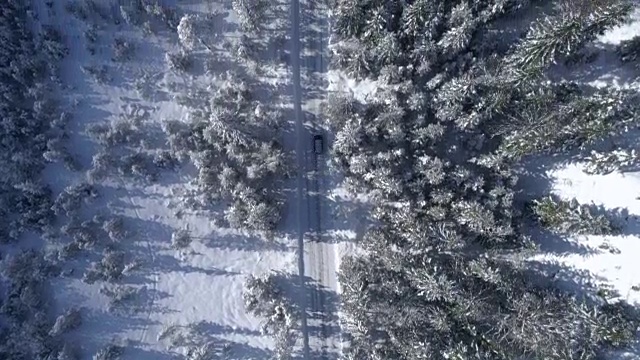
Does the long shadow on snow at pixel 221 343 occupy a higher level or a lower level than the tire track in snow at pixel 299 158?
lower

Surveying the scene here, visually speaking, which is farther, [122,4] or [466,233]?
[122,4]

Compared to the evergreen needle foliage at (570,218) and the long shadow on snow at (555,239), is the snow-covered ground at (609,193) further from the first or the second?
the evergreen needle foliage at (570,218)

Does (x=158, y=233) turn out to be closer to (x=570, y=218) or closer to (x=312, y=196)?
(x=312, y=196)

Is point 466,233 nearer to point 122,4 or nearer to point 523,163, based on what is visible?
point 523,163

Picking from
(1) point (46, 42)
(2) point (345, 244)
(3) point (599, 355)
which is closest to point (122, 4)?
(1) point (46, 42)

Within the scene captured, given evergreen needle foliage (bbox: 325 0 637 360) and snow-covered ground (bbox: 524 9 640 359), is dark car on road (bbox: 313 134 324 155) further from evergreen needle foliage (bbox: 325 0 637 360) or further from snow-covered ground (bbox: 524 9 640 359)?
snow-covered ground (bbox: 524 9 640 359)

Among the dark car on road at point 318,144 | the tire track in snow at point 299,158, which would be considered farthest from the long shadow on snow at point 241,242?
the dark car on road at point 318,144
